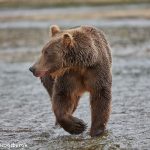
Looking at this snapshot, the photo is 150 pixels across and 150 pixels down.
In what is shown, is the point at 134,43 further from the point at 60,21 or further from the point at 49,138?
the point at 49,138

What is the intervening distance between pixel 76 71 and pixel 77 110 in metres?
2.75

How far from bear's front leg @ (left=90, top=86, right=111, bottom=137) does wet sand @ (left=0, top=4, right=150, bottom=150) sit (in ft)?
0.44

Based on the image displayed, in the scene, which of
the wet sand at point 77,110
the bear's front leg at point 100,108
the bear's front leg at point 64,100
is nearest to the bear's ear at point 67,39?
the bear's front leg at point 64,100

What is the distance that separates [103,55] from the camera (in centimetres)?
763

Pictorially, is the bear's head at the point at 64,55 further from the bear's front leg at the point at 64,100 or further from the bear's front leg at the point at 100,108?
the bear's front leg at the point at 100,108

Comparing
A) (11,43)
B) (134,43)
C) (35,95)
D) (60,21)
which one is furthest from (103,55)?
(60,21)

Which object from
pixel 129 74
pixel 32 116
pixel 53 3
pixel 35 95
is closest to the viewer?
pixel 32 116

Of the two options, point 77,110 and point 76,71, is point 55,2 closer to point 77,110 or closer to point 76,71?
point 77,110

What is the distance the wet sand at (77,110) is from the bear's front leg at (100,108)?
14cm

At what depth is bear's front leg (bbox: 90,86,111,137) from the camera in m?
7.53

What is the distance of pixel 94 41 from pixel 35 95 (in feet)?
14.8

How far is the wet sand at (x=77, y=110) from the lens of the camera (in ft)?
24.8

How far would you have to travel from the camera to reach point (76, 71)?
734cm

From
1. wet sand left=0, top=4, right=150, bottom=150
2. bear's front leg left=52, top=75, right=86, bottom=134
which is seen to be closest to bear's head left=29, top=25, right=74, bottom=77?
bear's front leg left=52, top=75, right=86, bottom=134
